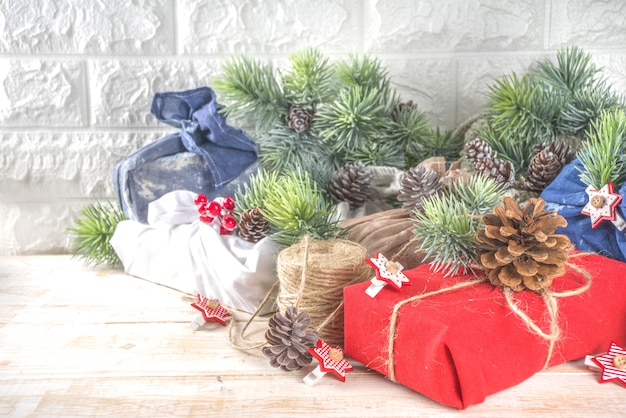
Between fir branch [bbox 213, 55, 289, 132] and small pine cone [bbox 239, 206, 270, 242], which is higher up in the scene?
fir branch [bbox 213, 55, 289, 132]

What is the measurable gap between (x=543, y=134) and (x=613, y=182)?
31 centimetres

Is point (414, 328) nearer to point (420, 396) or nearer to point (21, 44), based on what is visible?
point (420, 396)

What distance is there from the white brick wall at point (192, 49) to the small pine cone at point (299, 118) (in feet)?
0.70

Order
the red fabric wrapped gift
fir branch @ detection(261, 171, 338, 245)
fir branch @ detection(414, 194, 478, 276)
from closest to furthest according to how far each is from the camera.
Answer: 1. the red fabric wrapped gift
2. fir branch @ detection(414, 194, 478, 276)
3. fir branch @ detection(261, 171, 338, 245)

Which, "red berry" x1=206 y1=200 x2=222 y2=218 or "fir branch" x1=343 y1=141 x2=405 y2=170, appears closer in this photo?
"red berry" x1=206 y1=200 x2=222 y2=218

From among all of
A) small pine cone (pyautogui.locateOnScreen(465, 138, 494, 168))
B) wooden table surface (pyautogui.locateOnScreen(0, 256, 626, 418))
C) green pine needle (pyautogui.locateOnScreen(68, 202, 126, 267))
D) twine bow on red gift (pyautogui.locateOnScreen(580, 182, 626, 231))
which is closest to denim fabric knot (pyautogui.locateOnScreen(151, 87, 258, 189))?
green pine needle (pyautogui.locateOnScreen(68, 202, 126, 267))

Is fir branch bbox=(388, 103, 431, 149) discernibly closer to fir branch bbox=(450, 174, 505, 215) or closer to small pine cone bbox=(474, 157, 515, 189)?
small pine cone bbox=(474, 157, 515, 189)

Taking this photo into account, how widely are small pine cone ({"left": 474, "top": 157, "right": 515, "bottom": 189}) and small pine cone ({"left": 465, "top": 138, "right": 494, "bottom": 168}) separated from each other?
0.03 metres

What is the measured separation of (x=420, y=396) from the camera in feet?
2.41

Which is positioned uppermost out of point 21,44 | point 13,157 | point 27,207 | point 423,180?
point 21,44

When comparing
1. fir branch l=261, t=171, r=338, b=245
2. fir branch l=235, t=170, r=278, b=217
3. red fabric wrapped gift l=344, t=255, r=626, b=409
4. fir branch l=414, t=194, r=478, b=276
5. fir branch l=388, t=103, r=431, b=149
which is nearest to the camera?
red fabric wrapped gift l=344, t=255, r=626, b=409

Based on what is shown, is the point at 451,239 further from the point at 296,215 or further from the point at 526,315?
the point at 296,215

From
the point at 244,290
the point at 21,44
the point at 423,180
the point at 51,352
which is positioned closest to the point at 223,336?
the point at 244,290

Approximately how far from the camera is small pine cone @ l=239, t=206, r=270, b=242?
40.2 inches
